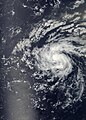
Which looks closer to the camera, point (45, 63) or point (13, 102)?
point (13, 102)

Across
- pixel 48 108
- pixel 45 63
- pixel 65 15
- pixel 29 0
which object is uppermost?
pixel 29 0

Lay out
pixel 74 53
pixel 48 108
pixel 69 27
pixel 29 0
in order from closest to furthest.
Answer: pixel 48 108 < pixel 74 53 < pixel 69 27 < pixel 29 0

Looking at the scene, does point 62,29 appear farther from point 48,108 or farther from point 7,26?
point 48,108

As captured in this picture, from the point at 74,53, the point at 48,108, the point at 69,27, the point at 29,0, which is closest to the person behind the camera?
the point at 48,108

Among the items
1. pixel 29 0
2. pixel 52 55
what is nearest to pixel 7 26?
pixel 29 0

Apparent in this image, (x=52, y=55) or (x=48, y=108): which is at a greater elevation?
(x=52, y=55)

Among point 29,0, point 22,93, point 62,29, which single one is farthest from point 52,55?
point 29,0

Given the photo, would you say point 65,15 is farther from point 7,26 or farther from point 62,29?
point 7,26
